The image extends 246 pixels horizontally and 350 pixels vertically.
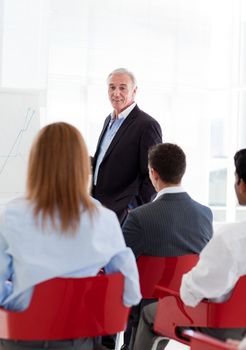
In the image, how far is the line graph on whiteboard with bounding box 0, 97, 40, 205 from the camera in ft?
15.7

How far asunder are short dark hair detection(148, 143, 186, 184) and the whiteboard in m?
1.95

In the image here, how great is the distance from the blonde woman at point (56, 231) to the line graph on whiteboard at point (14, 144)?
8.62ft

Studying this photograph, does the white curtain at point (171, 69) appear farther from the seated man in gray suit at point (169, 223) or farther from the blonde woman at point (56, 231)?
the blonde woman at point (56, 231)

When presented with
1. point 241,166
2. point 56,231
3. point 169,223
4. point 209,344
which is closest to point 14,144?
point 169,223

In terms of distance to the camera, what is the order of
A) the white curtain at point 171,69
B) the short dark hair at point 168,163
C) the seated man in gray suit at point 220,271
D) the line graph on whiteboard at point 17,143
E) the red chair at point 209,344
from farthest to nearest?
the white curtain at point 171,69, the line graph on whiteboard at point 17,143, the short dark hair at point 168,163, the seated man in gray suit at point 220,271, the red chair at point 209,344

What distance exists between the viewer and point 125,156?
411 cm

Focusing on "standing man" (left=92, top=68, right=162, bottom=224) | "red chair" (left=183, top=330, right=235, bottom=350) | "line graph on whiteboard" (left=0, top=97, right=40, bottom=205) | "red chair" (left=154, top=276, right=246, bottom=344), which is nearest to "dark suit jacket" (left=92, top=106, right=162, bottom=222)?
"standing man" (left=92, top=68, right=162, bottom=224)

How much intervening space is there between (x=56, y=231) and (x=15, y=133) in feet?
9.20

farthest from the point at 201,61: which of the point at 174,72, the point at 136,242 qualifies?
the point at 136,242

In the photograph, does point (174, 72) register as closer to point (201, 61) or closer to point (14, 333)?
point (201, 61)

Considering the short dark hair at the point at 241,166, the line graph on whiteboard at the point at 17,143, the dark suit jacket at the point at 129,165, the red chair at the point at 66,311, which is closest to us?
the red chair at the point at 66,311

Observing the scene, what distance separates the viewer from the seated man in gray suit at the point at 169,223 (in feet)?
9.39

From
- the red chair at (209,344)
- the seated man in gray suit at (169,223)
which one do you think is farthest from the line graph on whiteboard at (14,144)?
the red chair at (209,344)

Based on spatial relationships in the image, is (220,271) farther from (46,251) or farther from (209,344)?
(209,344)
